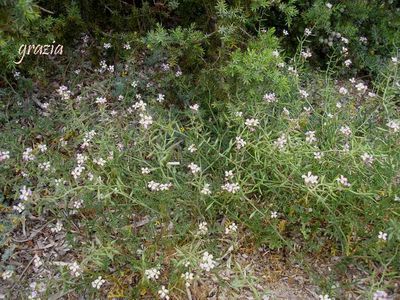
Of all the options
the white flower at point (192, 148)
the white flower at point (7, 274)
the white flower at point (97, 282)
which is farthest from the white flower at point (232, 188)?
the white flower at point (7, 274)

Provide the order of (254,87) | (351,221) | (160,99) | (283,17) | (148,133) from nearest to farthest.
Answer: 1. (351,221)
2. (148,133)
3. (254,87)
4. (160,99)
5. (283,17)

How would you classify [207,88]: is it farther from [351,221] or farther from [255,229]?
[351,221]

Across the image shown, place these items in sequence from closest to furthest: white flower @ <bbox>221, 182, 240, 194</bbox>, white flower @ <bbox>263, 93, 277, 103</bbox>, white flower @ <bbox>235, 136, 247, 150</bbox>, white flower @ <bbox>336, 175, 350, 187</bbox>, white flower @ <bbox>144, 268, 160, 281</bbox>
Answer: white flower @ <bbox>144, 268, 160, 281</bbox>
white flower @ <bbox>336, 175, 350, 187</bbox>
white flower @ <bbox>221, 182, 240, 194</bbox>
white flower @ <bbox>235, 136, 247, 150</bbox>
white flower @ <bbox>263, 93, 277, 103</bbox>

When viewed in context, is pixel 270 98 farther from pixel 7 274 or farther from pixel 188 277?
pixel 7 274

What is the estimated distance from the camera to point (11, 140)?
3.41 meters

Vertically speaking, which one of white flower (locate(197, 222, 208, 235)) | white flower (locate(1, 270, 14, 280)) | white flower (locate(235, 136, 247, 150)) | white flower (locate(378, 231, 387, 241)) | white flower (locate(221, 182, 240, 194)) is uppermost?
white flower (locate(235, 136, 247, 150))

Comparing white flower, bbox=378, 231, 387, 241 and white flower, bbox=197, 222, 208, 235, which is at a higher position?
white flower, bbox=378, 231, 387, 241

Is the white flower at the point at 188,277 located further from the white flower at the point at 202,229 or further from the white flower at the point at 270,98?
the white flower at the point at 270,98

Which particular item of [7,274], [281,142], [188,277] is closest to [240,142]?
[281,142]

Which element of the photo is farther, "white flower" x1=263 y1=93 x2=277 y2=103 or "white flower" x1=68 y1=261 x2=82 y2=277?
"white flower" x1=263 y1=93 x2=277 y2=103

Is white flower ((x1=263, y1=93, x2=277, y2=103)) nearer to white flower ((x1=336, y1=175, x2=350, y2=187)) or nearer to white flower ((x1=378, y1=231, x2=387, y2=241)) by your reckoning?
white flower ((x1=336, y1=175, x2=350, y2=187))

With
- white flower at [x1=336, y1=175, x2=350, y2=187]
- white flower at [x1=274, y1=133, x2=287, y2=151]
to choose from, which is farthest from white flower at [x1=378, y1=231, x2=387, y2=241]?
white flower at [x1=274, y1=133, x2=287, y2=151]

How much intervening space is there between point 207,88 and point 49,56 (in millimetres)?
1482

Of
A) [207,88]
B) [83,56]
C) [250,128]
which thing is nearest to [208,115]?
[207,88]
